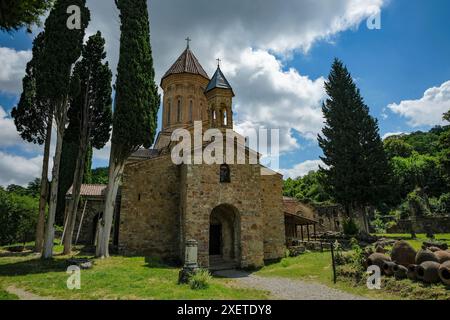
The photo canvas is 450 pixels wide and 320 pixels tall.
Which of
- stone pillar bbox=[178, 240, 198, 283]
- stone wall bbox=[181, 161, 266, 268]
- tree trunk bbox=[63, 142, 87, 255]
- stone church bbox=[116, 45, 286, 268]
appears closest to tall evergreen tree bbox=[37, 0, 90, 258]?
tree trunk bbox=[63, 142, 87, 255]

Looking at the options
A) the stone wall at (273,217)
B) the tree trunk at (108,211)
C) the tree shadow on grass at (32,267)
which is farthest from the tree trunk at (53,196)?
the stone wall at (273,217)

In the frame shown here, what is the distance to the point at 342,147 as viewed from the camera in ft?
70.0

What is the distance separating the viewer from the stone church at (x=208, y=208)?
41.4 feet

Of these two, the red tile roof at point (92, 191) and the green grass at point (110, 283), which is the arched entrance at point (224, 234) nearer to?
the green grass at point (110, 283)

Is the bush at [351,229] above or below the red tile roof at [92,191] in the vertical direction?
below

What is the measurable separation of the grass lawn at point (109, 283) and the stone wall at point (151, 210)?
309 cm

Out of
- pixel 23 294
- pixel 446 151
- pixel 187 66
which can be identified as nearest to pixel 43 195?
pixel 23 294

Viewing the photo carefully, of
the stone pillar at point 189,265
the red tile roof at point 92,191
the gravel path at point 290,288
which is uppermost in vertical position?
the red tile roof at point 92,191

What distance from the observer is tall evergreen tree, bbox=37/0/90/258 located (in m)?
11.4

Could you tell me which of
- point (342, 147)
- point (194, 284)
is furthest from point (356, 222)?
point (194, 284)

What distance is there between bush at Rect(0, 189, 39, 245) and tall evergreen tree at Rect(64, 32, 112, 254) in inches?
341

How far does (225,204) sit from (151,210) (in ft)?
14.1

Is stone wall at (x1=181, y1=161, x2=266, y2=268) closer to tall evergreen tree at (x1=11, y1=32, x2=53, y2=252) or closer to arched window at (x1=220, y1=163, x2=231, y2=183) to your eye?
arched window at (x1=220, y1=163, x2=231, y2=183)
